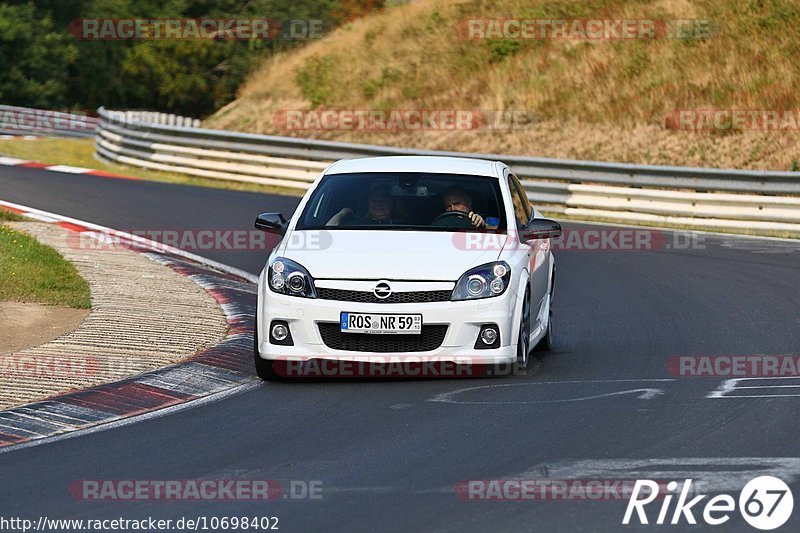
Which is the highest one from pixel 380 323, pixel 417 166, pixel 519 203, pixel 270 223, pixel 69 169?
pixel 417 166

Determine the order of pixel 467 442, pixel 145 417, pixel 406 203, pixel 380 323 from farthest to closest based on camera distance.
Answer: pixel 406 203
pixel 380 323
pixel 145 417
pixel 467 442

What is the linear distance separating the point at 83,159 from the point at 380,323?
2324 centimetres

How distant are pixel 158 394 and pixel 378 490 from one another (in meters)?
3.07

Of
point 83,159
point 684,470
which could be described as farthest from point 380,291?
point 83,159

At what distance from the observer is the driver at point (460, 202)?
35.5 feet

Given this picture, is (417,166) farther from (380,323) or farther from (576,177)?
(576,177)

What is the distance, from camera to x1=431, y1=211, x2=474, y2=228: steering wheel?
35.2 ft

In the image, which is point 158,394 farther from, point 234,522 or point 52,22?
point 52,22

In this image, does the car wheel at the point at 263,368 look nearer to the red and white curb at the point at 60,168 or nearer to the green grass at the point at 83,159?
the green grass at the point at 83,159

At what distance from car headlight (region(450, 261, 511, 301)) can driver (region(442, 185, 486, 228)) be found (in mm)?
847

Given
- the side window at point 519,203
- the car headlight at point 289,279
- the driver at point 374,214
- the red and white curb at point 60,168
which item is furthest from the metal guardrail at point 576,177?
the car headlight at point 289,279

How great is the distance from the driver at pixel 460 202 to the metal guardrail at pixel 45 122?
1397 inches

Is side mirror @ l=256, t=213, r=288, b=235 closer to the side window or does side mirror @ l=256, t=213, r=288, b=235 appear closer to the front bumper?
the front bumper

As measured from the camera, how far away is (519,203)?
11508 millimetres
